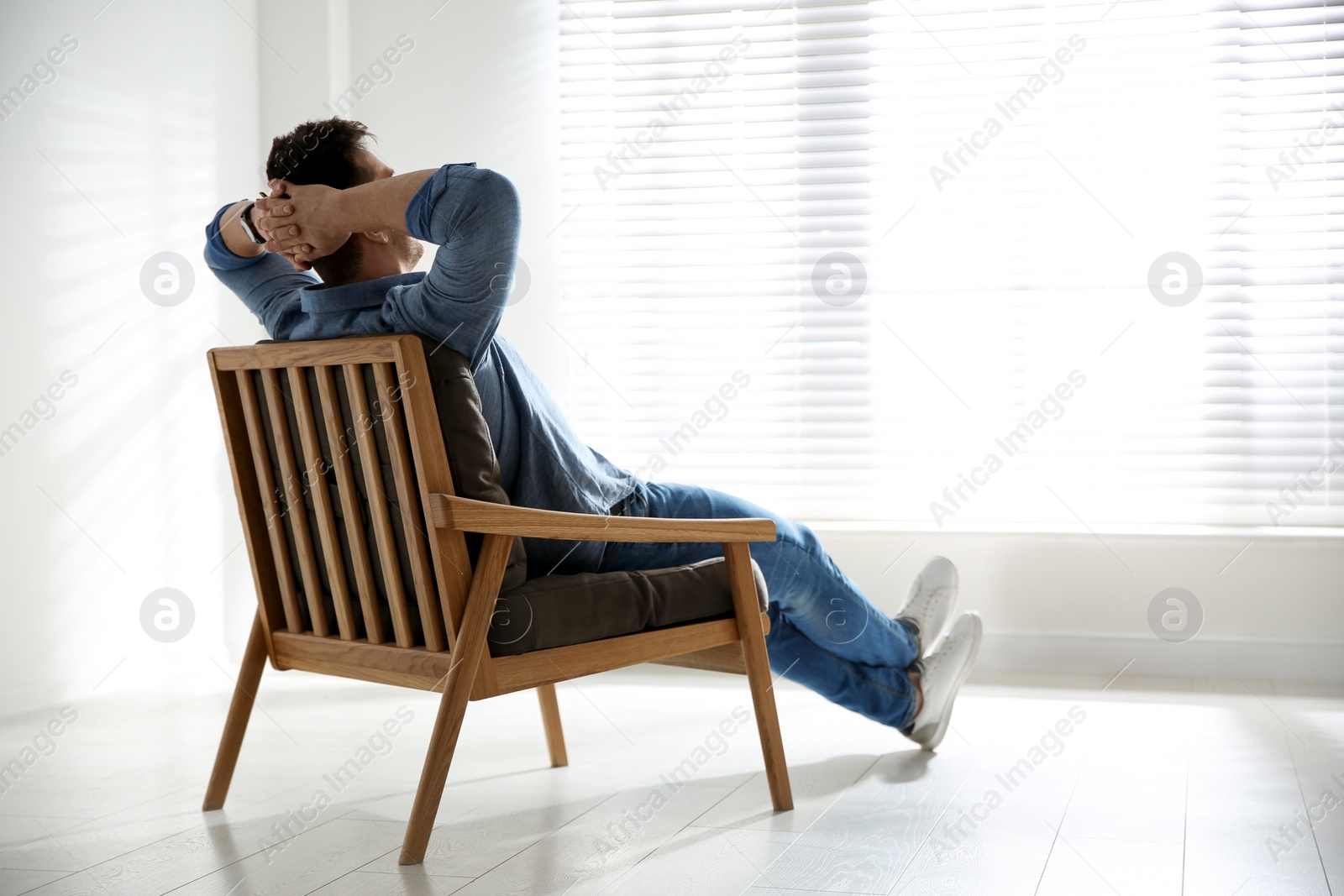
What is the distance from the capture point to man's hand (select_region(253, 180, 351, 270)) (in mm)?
1642

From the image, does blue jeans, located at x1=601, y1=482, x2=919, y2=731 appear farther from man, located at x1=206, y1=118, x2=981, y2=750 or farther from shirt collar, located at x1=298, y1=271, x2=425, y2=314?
shirt collar, located at x1=298, y1=271, x2=425, y2=314

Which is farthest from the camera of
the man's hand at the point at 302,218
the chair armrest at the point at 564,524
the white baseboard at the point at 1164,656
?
the white baseboard at the point at 1164,656

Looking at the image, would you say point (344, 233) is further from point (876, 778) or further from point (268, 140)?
point (268, 140)

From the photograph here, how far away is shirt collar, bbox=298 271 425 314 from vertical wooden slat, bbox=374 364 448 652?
185 millimetres

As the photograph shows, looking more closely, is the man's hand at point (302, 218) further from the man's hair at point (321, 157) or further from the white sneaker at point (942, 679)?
the white sneaker at point (942, 679)

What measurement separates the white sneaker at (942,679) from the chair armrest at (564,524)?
2.06ft

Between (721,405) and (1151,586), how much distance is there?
131 centimetres

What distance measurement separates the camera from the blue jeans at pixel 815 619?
2.01m

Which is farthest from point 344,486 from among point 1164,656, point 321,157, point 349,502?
point 1164,656

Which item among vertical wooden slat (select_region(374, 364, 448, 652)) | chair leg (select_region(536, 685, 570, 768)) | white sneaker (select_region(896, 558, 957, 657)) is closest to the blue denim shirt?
vertical wooden slat (select_region(374, 364, 448, 652))

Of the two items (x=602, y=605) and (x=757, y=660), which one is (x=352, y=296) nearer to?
(x=602, y=605)

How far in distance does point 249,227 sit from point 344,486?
473 mm

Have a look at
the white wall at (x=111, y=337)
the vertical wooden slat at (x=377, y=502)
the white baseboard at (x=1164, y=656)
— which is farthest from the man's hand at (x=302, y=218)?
the white baseboard at (x=1164, y=656)

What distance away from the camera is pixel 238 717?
185cm
